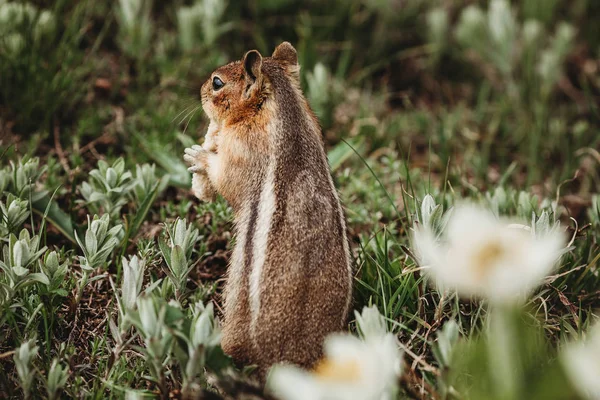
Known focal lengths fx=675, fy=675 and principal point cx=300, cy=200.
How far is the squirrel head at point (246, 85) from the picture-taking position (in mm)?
3119

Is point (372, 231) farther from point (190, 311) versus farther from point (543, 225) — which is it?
point (190, 311)

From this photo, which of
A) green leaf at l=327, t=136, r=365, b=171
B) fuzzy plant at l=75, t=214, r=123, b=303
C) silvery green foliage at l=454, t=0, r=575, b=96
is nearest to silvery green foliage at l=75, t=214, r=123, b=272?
fuzzy plant at l=75, t=214, r=123, b=303

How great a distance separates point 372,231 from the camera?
3.66 meters

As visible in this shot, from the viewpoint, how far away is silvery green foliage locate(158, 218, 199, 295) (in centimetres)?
276

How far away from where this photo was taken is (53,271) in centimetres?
277

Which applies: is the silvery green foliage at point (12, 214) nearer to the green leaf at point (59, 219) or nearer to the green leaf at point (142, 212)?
the green leaf at point (59, 219)

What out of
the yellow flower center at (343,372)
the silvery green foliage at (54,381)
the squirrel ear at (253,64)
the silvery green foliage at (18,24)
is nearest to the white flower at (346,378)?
the yellow flower center at (343,372)

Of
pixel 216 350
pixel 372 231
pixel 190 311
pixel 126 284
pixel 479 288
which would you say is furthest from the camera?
pixel 372 231

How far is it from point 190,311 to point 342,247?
714mm

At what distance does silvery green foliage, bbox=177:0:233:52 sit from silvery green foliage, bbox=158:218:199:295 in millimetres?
2129

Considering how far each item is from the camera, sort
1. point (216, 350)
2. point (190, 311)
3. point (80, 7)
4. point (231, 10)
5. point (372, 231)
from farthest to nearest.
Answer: point (231, 10) → point (80, 7) → point (372, 231) → point (190, 311) → point (216, 350)

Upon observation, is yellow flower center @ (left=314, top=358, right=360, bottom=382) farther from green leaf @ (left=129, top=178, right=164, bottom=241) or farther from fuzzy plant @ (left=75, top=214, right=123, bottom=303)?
green leaf @ (left=129, top=178, right=164, bottom=241)

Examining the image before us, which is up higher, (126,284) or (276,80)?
(276,80)

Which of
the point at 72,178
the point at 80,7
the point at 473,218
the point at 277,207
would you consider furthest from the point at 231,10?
the point at 473,218
